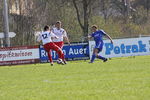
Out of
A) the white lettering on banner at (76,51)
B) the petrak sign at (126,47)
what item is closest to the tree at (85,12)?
the petrak sign at (126,47)

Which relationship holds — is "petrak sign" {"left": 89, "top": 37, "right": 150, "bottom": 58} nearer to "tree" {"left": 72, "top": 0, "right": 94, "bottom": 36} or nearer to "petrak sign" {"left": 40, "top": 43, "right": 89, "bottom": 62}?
"petrak sign" {"left": 40, "top": 43, "right": 89, "bottom": 62}

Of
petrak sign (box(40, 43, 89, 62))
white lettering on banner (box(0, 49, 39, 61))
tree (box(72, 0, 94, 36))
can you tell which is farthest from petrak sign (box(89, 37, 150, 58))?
tree (box(72, 0, 94, 36))

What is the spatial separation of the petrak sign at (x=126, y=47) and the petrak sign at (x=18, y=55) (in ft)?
11.0

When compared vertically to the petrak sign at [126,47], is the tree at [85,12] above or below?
above

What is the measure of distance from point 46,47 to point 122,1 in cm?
4711

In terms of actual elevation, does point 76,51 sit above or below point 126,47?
below

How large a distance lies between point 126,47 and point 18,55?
642cm

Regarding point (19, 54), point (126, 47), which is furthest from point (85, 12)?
point (19, 54)

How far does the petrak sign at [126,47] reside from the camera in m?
27.6

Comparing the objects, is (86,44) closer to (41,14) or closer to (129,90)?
(129,90)

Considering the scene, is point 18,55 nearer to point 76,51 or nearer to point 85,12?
point 76,51

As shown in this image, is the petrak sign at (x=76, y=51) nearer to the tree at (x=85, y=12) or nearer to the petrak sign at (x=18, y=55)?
the petrak sign at (x=18, y=55)

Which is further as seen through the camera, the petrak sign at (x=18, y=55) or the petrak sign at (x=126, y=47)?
the petrak sign at (x=126, y=47)

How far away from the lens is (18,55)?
88.3 feet
